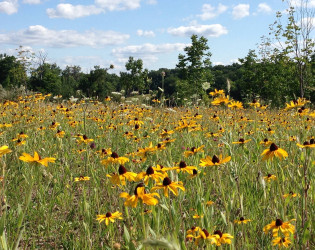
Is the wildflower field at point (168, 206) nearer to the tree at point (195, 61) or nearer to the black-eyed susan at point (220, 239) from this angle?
the black-eyed susan at point (220, 239)

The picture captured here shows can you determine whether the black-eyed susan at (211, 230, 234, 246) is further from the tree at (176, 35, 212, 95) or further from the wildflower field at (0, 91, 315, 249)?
the tree at (176, 35, 212, 95)

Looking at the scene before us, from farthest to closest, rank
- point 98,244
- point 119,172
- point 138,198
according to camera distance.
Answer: point 98,244
point 119,172
point 138,198

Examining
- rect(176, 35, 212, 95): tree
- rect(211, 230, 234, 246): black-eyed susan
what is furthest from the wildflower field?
rect(176, 35, 212, 95): tree

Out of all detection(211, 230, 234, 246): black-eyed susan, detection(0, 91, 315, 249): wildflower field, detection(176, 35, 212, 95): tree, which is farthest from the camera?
detection(176, 35, 212, 95): tree

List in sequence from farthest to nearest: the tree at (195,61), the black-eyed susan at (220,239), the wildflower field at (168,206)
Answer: the tree at (195,61), the wildflower field at (168,206), the black-eyed susan at (220,239)

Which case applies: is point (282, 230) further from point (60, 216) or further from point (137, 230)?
point (60, 216)

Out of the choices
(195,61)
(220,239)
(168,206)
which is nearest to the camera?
(220,239)

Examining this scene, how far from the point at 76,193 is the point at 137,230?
51.3 inches

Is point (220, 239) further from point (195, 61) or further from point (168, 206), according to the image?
point (195, 61)

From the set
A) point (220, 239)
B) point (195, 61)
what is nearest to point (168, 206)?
point (220, 239)

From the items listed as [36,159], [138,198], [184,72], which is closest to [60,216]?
[36,159]

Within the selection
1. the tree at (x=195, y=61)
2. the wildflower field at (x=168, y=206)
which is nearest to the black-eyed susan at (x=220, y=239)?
the wildflower field at (x=168, y=206)

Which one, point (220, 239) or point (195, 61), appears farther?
point (195, 61)

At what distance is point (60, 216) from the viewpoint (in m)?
2.51
